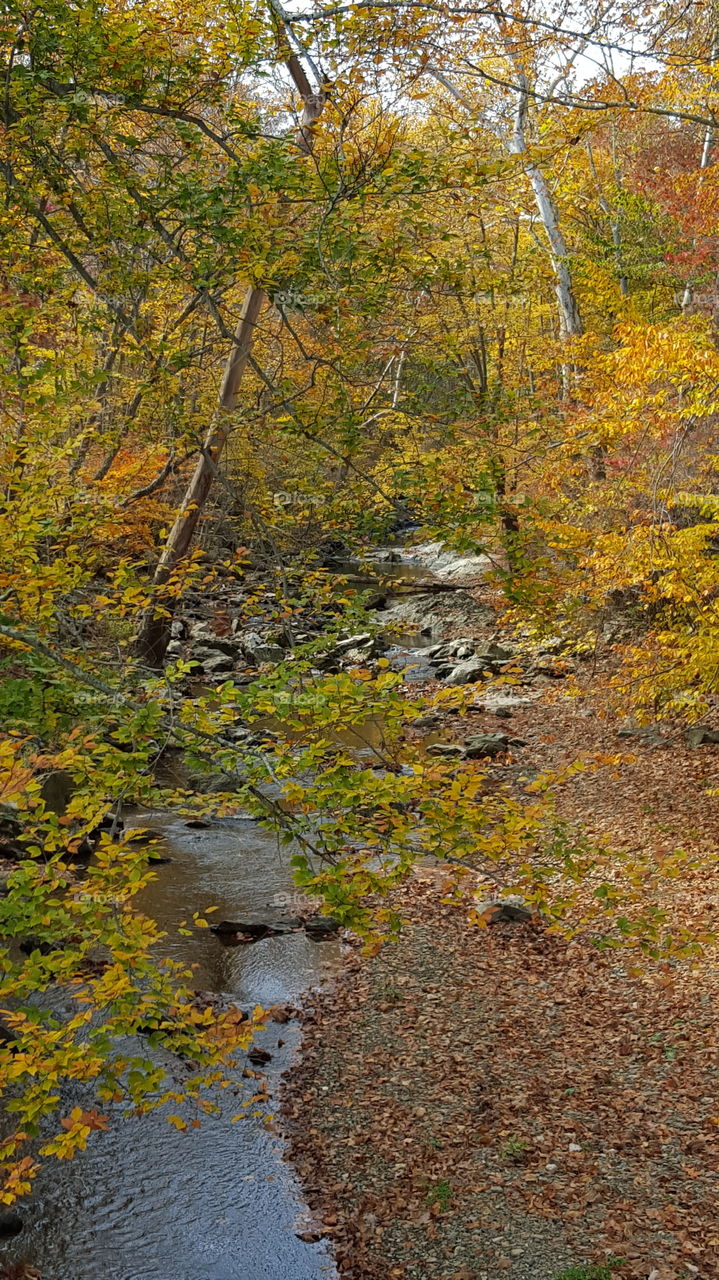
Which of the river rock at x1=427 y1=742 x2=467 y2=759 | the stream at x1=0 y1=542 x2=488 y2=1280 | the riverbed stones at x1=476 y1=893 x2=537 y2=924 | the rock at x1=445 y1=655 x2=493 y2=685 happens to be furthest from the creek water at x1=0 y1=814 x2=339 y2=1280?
the rock at x1=445 y1=655 x2=493 y2=685

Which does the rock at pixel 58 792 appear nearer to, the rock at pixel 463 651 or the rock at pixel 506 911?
the rock at pixel 506 911

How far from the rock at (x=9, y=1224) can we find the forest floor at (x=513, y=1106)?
1.76 m

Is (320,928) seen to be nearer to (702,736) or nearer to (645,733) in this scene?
(702,736)

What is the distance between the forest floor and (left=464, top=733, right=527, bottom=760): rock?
4815 millimetres

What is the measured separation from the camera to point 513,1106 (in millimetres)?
6645

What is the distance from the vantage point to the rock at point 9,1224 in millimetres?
5562

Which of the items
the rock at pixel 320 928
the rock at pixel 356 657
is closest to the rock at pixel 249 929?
the rock at pixel 320 928

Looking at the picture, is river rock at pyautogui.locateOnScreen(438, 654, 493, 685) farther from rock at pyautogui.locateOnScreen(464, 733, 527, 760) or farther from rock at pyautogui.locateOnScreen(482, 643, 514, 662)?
rock at pyautogui.locateOnScreen(464, 733, 527, 760)

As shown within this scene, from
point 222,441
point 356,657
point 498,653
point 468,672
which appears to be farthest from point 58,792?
point 498,653

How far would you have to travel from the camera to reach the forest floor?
5.41 m

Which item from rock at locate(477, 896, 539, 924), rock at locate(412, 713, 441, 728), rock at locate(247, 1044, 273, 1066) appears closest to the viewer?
rock at locate(247, 1044, 273, 1066)

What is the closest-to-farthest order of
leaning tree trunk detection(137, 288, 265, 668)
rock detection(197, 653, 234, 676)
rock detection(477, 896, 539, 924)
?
1. rock detection(477, 896, 539, 924)
2. leaning tree trunk detection(137, 288, 265, 668)
3. rock detection(197, 653, 234, 676)

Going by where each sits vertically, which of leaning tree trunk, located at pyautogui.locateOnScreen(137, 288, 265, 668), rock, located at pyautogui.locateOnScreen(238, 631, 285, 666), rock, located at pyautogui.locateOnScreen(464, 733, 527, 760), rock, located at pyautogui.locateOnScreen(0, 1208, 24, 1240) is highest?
leaning tree trunk, located at pyautogui.locateOnScreen(137, 288, 265, 668)

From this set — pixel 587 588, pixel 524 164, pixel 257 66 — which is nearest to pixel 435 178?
pixel 524 164
